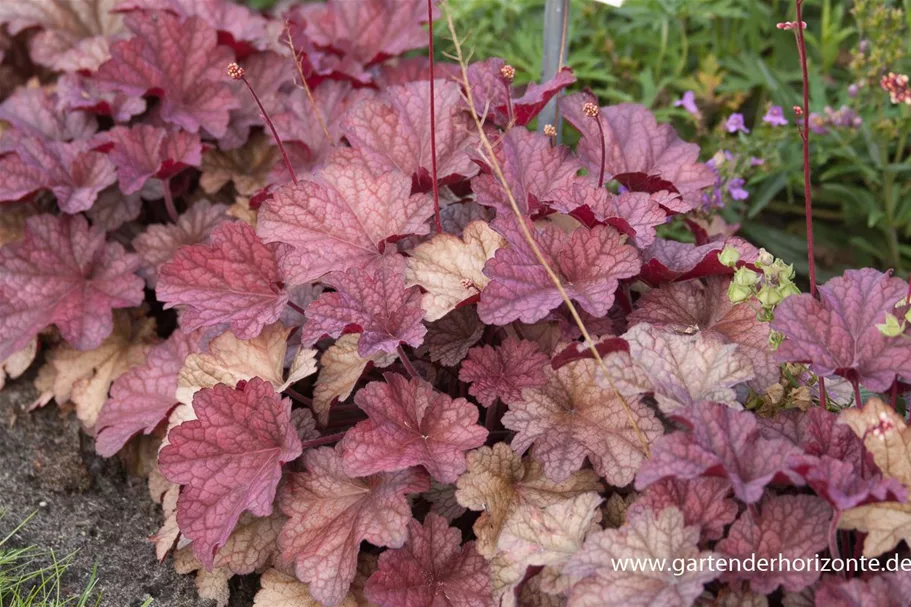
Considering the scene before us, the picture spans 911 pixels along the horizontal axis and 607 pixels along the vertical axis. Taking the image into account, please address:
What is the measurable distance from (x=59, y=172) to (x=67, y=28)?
0.76m

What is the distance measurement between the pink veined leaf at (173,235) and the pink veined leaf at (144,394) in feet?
1.03

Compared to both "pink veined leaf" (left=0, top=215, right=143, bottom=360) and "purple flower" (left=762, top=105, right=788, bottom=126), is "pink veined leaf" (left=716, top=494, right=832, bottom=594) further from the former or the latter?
"pink veined leaf" (left=0, top=215, right=143, bottom=360)

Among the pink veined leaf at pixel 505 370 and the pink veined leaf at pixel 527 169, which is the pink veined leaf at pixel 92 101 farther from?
the pink veined leaf at pixel 505 370

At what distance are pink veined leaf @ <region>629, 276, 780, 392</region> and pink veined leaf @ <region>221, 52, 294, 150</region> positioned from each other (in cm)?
126

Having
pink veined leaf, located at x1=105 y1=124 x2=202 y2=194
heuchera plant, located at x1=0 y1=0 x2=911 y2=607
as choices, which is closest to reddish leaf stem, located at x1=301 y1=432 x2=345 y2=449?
heuchera plant, located at x1=0 y1=0 x2=911 y2=607

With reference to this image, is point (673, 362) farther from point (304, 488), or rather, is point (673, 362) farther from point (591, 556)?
point (304, 488)

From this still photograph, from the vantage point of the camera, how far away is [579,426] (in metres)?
1.69

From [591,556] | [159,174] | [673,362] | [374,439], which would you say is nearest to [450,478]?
[374,439]

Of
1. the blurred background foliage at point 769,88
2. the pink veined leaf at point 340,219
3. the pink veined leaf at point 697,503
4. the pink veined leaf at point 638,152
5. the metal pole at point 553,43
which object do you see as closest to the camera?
the pink veined leaf at point 697,503

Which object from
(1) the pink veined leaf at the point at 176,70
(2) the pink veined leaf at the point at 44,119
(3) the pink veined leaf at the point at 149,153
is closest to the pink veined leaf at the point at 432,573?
(3) the pink veined leaf at the point at 149,153

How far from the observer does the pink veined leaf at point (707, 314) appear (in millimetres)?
1734

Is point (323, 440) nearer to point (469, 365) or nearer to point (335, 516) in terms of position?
point (335, 516)

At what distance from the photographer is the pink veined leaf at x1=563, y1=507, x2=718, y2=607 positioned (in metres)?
1.36

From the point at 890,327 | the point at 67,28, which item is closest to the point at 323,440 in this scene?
the point at 890,327
